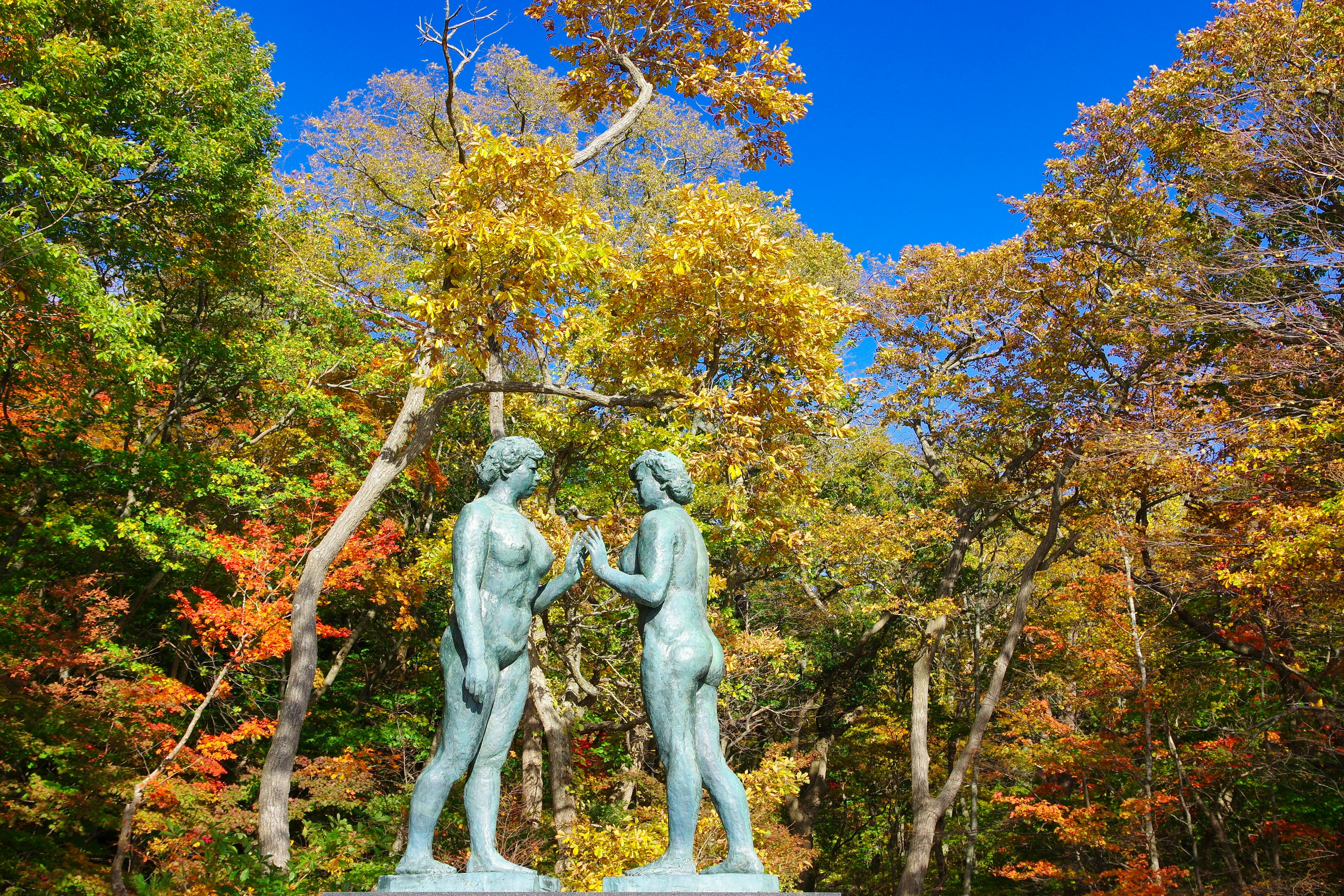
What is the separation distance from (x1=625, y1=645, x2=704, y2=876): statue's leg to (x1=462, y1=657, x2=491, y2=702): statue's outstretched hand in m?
0.70

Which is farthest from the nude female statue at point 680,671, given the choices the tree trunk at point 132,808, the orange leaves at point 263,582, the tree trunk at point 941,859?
the tree trunk at point 941,859

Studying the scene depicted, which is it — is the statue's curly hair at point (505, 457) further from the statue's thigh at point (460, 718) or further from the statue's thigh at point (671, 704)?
the statue's thigh at point (671, 704)

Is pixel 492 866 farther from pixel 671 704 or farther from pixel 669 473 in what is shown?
pixel 669 473

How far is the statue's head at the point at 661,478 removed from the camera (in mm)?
4512

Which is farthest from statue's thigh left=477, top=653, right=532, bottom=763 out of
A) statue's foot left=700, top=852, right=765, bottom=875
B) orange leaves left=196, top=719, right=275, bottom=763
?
orange leaves left=196, top=719, right=275, bottom=763

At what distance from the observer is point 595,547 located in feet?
14.0

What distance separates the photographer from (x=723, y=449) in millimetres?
9016

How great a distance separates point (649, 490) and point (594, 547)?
43 cm

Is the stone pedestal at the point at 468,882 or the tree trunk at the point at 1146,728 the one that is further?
→ the tree trunk at the point at 1146,728

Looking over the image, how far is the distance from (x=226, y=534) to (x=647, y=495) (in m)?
11.3

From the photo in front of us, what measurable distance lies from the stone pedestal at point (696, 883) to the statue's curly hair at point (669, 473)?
167cm

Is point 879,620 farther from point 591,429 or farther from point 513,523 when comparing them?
point 513,523

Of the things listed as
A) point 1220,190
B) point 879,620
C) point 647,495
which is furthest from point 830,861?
point 647,495

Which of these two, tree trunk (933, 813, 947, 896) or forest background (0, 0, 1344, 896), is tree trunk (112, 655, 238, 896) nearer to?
forest background (0, 0, 1344, 896)
